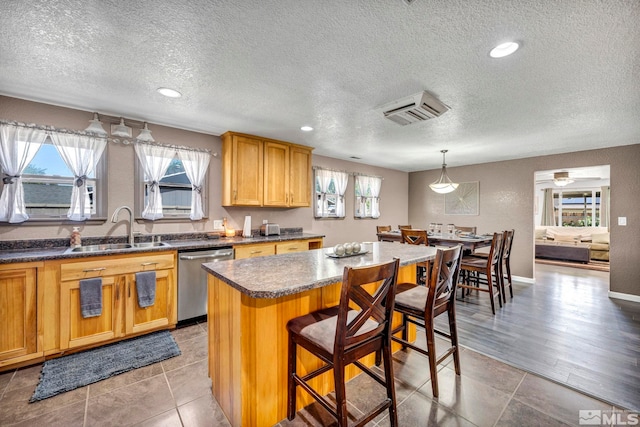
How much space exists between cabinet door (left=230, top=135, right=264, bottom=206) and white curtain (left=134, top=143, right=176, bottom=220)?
0.84 m

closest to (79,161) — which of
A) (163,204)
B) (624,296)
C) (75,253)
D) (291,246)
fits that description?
(163,204)

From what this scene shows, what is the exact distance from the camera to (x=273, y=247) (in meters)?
3.67

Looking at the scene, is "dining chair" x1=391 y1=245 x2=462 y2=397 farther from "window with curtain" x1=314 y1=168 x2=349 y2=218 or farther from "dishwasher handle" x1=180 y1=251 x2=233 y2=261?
"window with curtain" x1=314 y1=168 x2=349 y2=218

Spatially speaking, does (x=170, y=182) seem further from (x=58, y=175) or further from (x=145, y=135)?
(x=58, y=175)

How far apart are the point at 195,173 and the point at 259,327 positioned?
9.02 feet

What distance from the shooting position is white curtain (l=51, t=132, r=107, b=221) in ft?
9.07

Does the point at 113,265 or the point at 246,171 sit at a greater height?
the point at 246,171

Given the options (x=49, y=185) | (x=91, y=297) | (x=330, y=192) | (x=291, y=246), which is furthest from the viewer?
(x=330, y=192)

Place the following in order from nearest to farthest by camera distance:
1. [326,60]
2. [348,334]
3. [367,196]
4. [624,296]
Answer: [348,334] < [326,60] < [624,296] < [367,196]

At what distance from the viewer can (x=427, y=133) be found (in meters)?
3.65

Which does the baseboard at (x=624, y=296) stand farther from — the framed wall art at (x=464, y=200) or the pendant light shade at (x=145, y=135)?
the pendant light shade at (x=145, y=135)

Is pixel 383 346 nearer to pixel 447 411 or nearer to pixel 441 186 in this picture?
pixel 447 411

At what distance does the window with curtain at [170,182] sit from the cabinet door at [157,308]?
865mm

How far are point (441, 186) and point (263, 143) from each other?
3.05 meters
